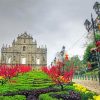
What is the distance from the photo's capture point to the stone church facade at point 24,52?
72125 millimetres

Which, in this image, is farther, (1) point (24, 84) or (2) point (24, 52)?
(2) point (24, 52)

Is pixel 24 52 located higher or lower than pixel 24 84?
higher

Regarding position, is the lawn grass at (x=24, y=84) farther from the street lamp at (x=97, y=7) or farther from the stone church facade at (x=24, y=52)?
the stone church facade at (x=24, y=52)

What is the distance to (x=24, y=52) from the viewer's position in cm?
7331

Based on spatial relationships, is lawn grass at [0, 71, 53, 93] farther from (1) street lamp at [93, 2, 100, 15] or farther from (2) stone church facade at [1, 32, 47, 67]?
(2) stone church facade at [1, 32, 47, 67]

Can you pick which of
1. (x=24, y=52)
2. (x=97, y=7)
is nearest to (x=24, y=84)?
(x=97, y=7)

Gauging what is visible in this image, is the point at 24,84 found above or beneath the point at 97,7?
beneath

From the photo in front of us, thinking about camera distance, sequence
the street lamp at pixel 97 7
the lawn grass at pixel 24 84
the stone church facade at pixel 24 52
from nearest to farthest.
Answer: the lawn grass at pixel 24 84 → the street lamp at pixel 97 7 → the stone church facade at pixel 24 52

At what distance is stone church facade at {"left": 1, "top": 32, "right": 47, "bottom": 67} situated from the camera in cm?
7212

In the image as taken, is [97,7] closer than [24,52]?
Yes

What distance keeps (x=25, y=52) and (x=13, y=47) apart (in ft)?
12.7

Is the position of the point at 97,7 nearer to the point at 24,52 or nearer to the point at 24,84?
the point at 24,84

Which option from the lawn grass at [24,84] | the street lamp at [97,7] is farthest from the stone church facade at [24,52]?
the street lamp at [97,7]

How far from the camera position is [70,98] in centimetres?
1170
